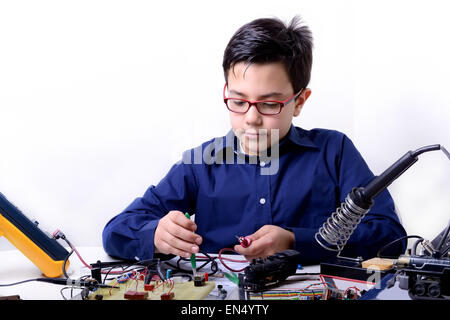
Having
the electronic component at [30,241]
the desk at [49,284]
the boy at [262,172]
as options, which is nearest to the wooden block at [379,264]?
the desk at [49,284]

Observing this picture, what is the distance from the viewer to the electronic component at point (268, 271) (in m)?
0.94

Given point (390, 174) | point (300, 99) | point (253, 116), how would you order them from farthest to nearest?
1. point (300, 99)
2. point (253, 116)
3. point (390, 174)

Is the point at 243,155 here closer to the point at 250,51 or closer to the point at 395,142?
the point at 250,51

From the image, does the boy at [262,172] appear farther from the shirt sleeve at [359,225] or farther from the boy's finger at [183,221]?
the boy's finger at [183,221]

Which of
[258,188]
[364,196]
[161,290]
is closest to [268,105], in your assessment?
[258,188]

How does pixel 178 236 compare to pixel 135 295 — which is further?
pixel 178 236

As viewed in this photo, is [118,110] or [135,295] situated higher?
[118,110]

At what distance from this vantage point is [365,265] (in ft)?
3.28

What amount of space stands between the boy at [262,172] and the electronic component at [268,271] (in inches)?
10.8

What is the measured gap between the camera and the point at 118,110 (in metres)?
1.95

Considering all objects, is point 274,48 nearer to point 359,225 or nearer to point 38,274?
point 359,225

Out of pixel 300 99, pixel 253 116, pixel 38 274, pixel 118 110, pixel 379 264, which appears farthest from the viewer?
pixel 118 110

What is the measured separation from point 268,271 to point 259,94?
1.93 ft

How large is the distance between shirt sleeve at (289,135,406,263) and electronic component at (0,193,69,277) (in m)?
0.62
